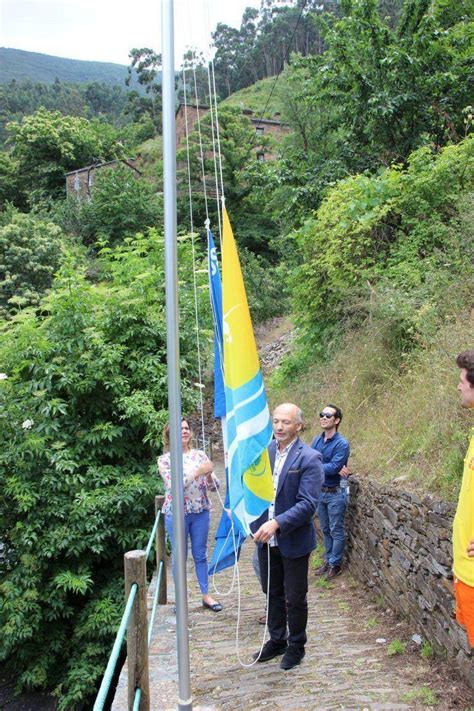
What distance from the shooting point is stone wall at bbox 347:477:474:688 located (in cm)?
391

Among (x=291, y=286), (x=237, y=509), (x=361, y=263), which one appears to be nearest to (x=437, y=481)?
(x=237, y=509)

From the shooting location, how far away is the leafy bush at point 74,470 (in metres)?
7.31

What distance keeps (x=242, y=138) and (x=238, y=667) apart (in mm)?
29312

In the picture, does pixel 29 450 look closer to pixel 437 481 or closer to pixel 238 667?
pixel 238 667

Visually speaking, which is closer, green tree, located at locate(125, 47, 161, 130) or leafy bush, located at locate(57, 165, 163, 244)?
leafy bush, located at locate(57, 165, 163, 244)

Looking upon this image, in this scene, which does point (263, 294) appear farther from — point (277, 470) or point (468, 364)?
point (468, 364)

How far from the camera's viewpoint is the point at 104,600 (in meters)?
7.53

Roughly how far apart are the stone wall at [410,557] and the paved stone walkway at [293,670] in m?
0.28

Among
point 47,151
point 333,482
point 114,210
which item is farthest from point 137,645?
point 47,151

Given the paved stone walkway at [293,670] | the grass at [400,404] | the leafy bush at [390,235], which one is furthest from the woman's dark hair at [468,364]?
the leafy bush at [390,235]

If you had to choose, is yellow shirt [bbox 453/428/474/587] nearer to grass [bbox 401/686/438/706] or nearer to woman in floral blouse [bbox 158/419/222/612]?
grass [bbox 401/686/438/706]

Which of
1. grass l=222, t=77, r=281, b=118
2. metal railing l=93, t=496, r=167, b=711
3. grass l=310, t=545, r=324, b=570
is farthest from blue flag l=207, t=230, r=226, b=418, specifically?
grass l=222, t=77, r=281, b=118

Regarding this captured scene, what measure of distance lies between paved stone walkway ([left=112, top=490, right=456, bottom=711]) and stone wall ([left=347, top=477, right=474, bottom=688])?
0.28m

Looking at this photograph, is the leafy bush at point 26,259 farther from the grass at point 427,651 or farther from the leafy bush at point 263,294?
the grass at point 427,651
